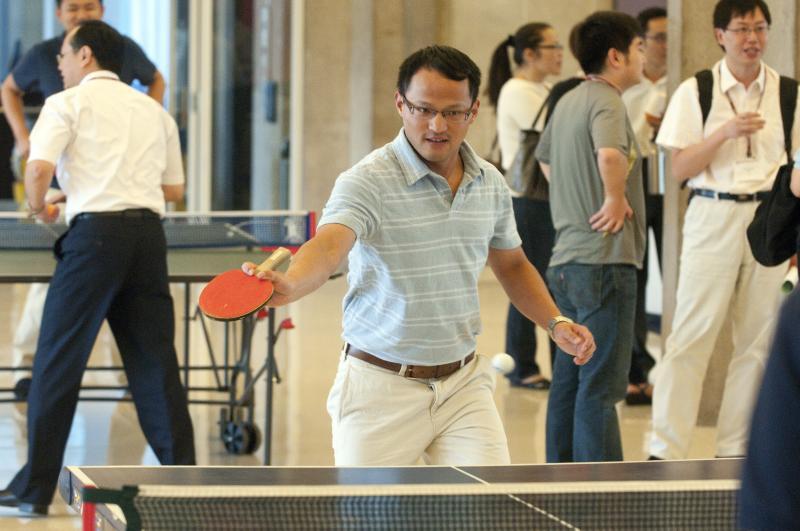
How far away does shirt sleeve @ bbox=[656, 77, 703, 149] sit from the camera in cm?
532

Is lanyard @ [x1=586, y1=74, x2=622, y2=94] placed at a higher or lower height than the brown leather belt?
higher

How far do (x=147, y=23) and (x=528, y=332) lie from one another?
20.1 feet

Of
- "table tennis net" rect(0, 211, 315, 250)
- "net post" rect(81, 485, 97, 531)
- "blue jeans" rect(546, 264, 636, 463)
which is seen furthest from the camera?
"table tennis net" rect(0, 211, 315, 250)

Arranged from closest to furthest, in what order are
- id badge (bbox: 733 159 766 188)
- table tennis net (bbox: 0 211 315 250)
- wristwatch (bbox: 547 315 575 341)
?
wristwatch (bbox: 547 315 575 341) → id badge (bbox: 733 159 766 188) → table tennis net (bbox: 0 211 315 250)

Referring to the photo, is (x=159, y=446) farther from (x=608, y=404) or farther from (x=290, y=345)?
(x=290, y=345)

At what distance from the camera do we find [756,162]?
524 cm

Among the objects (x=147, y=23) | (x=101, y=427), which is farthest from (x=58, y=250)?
(x=147, y=23)

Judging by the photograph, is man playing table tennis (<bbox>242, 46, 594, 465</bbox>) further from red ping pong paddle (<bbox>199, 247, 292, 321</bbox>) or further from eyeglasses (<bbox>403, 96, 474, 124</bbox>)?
red ping pong paddle (<bbox>199, 247, 292, 321</bbox>)

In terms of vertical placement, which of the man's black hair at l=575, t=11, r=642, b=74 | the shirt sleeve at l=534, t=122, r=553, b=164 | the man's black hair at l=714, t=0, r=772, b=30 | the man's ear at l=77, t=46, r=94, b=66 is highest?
the man's black hair at l=714, t=0, r=772, b=30

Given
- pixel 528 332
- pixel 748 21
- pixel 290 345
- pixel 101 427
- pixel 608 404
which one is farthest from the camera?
pixel 290 345

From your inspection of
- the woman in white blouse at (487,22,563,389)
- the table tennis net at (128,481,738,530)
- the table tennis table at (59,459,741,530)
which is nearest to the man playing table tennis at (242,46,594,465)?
the table tennis table at (59,459,741,530)

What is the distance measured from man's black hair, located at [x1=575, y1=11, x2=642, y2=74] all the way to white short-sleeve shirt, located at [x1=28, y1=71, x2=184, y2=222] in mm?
1605

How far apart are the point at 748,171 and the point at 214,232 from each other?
8.84 feet

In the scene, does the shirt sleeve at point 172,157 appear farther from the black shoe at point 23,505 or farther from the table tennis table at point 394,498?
the table tennis table at point 394,498
